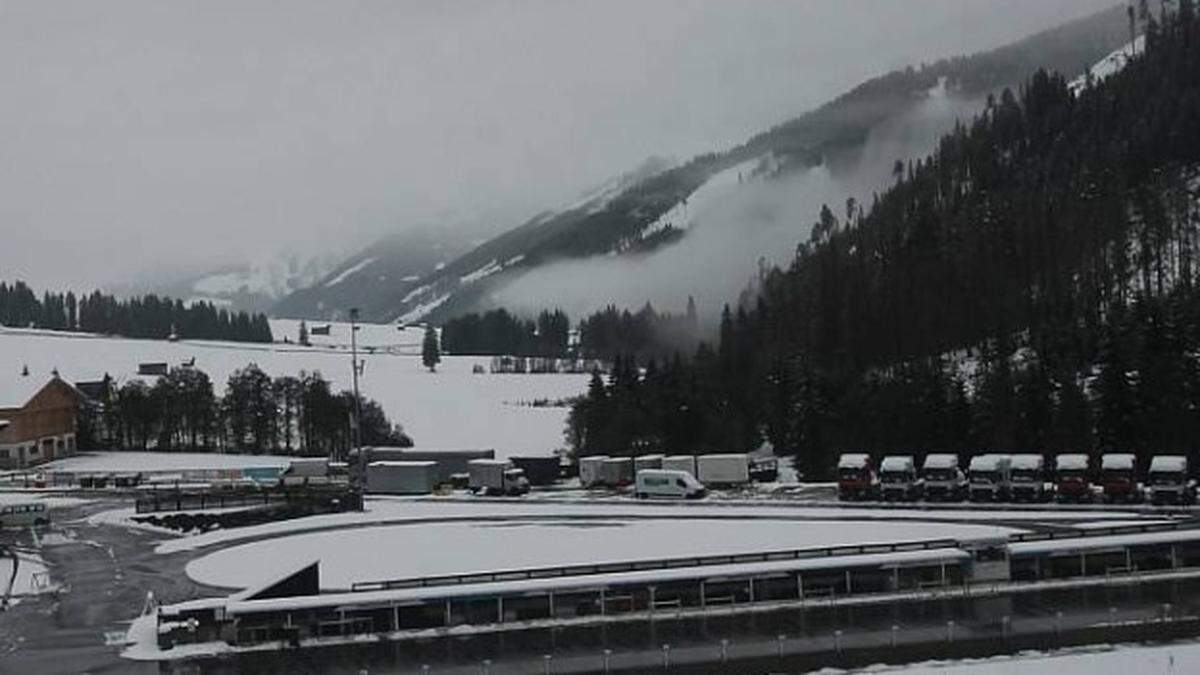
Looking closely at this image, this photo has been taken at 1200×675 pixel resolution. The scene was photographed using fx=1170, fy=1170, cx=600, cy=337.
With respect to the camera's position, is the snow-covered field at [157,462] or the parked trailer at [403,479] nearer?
the parked trailer at [403,479]

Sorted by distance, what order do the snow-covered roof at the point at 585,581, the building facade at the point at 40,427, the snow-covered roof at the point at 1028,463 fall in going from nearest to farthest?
the snow-covered roof at the point at 585,581, the snow-covered roof at the point at 1028,463, the building facade at the point at 40,427

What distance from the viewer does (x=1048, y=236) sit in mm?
104188

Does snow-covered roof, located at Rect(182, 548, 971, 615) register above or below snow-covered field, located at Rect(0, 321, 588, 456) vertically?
below

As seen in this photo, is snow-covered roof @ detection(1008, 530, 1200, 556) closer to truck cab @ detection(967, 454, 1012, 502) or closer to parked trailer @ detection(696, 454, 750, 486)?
truck cab @ detection(967, 454, 1012, 502)

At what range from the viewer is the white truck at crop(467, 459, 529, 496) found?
2616 inches

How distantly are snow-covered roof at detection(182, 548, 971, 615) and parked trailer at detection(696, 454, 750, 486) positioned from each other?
1153 inches

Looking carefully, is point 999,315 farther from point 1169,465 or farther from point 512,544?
point 512,544

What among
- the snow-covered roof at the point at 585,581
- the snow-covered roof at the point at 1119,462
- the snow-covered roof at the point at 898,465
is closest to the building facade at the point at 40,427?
the snow-covered roof at the point at 585,581

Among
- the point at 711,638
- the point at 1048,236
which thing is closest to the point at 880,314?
the point at 1048,236

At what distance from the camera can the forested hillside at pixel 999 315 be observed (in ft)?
206

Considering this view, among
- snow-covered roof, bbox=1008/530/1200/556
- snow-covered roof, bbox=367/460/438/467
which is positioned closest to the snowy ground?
snow-covered roof, bbox=1008/530/1200/556

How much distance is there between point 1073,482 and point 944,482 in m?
5.75

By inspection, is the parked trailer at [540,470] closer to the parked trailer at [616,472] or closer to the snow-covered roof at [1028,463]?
the parked trailer at [616,472]

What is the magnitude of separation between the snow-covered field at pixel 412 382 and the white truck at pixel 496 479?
27.9 metres
